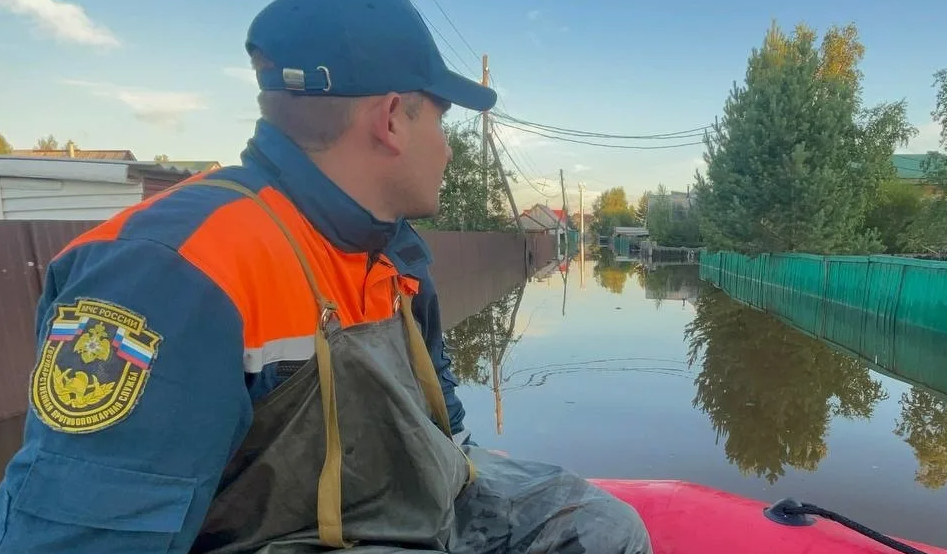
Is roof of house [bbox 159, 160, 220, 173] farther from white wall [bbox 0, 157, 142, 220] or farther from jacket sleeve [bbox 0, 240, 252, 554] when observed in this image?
jacket sleeve [bbox 0, 240, 252, 554]

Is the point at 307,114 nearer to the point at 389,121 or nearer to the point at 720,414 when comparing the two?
the point at 389,121

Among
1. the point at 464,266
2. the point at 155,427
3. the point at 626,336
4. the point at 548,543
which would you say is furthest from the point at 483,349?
the point at 464,266

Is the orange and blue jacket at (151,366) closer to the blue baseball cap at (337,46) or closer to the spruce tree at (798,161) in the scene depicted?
the blue baseball cap at (337,46)

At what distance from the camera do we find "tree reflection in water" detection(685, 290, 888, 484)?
18.0ft

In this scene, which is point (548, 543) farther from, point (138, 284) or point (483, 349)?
point (483, 349)

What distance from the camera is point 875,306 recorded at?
12844mm

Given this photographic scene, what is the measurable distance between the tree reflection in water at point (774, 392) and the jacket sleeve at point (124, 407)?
16.2 feet

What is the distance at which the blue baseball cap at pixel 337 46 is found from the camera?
124 centimetres

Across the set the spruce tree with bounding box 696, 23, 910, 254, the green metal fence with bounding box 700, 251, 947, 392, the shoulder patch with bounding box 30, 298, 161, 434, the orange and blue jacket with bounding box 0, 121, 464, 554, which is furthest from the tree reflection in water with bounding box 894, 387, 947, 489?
the spruce tree with bounding box 696, 23, 910, 254

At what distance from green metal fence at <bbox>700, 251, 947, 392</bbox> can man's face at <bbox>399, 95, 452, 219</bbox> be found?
8592 millimetres

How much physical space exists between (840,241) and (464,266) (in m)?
14.0

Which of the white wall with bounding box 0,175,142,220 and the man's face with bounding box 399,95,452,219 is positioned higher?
the white wall with bounding box 0,175,142,220

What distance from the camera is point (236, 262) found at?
995 mm

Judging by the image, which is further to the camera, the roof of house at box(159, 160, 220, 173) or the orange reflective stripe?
the roof of house at box(159, 160, 220, 173)
